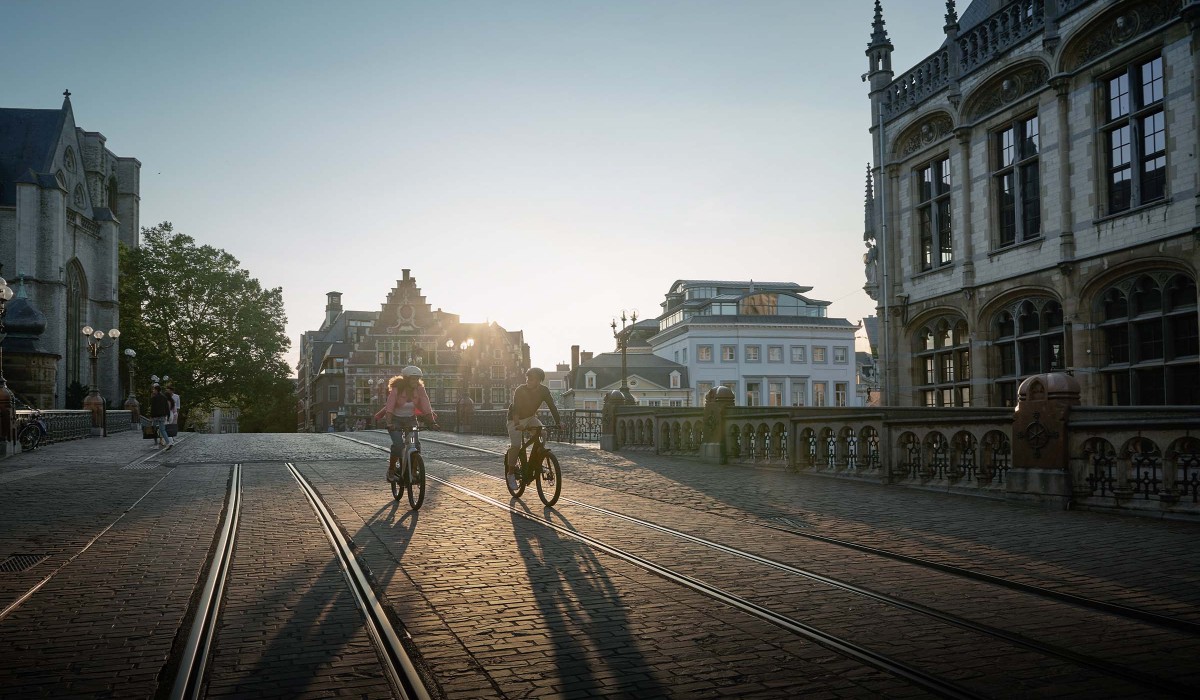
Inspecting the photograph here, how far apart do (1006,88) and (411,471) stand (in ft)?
54.2

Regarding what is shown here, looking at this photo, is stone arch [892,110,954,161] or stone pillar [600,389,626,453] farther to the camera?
stone pillar [600,389,626,453]

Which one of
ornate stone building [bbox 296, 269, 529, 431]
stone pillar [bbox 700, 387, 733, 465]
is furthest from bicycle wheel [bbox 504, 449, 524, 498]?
ornate stone building [bbox 296, 269, 529, 431]

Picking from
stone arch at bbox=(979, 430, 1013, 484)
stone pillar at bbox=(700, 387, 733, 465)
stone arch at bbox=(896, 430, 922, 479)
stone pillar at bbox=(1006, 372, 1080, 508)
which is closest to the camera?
stone pillar at bbox=(1006, 372, 1080, 508)

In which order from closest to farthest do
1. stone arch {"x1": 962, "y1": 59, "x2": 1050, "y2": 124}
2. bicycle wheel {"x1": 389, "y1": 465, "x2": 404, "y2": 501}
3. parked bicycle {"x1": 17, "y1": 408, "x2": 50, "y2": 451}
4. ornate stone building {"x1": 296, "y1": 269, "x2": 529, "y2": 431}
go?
bicycle wheel {"x1": 389, "y1": 465, "x2": 404, "y2": 501}
stone arch {"x1": 962, "y1": 59, "x2": 1050, "y2": 124}
parked bicycle {"x1": 17, "y1": 408, "x2": 50, "y2": 451}
ornate stone building {"x1": 296, "y1": 269, "x2": 529, "y2": 431}

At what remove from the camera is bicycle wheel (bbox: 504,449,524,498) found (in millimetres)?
11115

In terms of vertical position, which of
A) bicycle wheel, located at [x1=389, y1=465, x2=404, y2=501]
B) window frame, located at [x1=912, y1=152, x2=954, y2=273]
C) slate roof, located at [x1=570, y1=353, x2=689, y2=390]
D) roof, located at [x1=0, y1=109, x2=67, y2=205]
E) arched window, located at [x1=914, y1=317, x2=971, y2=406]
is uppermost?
roof, located at [x1=0, y1=109, x2=67, y2=205]

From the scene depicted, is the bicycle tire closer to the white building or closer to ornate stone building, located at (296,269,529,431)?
the white building

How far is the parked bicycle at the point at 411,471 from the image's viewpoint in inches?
398

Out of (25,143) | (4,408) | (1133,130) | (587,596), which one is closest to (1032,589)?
(587,596)

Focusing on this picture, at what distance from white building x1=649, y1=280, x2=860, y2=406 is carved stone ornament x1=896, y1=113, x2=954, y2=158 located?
5029cm

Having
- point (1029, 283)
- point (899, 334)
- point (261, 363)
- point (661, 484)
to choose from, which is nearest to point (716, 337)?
point (261, 363)

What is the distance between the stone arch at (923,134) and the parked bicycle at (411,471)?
16891mm

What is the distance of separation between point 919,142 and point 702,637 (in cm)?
2145

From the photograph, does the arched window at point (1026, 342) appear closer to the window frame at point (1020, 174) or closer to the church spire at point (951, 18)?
the window frame at point (1020, 174)
